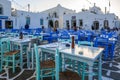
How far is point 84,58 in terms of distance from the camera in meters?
3.49

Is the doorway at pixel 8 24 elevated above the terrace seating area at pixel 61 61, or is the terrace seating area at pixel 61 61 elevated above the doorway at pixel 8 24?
the doorway at pixel 8 24

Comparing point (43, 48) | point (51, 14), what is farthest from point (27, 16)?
point (43, 48)

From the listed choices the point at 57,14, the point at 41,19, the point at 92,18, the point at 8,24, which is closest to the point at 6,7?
the point at 8,24

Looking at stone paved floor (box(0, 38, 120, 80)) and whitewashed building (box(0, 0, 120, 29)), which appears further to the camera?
whitewashed building (box(0, 0, 120, 29))

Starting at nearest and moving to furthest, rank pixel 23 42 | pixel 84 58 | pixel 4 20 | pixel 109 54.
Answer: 1. pixel 84 58
2. pixel 23 42
3. pixel 109 54
4. pixel 4 20

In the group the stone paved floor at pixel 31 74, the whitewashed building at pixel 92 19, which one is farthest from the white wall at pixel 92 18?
the stone paved floor at pixel 31 74

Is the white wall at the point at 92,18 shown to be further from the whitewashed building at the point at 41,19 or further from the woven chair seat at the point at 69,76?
the woven chair seat at the point at 69,76

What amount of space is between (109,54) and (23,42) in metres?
4.19

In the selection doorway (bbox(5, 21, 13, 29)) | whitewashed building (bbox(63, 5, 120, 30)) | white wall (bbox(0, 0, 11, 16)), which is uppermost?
white wall (bbox(0, 0, 11, 16))

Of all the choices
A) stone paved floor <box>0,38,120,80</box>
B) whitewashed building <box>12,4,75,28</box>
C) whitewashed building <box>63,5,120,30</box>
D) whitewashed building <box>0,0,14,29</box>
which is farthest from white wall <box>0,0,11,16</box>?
stone paved floor <box>0,38,120,80</box>

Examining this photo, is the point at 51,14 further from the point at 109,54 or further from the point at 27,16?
the point at 109,54

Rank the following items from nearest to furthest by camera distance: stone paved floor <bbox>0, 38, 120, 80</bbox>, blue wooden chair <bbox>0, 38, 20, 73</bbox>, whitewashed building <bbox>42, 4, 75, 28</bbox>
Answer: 1. stone paved floor <bbox>0, 38, 120, 80</bbox>
2. blue wooden chair <bbox>0, 38, 20, 73</bbox>
3. whitewashed building <bbox>42, 4, 75, 28</bbox>

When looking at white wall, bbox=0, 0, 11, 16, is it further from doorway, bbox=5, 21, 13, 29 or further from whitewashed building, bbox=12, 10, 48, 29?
whitewashed building, bbox=12, 10, 48, 29

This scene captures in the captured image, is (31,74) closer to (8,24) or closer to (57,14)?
(8,24)
